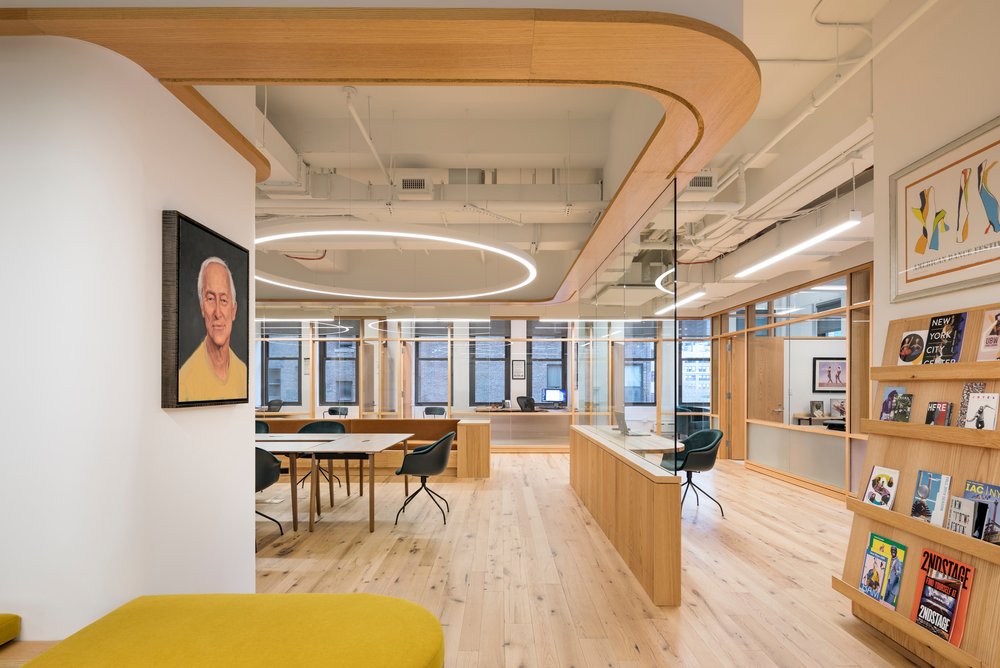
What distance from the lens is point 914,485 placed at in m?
3.20

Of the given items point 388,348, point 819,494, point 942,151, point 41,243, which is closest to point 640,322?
point 942,151

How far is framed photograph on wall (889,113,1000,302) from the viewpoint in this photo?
9.44 ft

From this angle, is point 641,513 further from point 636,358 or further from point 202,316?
point 202,316

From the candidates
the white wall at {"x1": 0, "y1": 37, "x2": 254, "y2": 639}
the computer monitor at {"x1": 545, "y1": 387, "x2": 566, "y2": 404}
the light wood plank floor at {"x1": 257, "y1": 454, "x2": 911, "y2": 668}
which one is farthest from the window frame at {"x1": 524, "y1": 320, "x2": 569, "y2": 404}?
the white wall at {"x1": 0, "y1": 37, "x2": 254, "y2": 639}

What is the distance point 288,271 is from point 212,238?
8.64m

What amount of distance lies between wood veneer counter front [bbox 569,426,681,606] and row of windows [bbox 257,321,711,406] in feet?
23.2

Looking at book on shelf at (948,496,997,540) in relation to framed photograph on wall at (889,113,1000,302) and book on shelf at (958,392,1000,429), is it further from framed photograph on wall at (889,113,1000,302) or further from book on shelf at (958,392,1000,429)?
framed photograph on wall at (889,113,1000,302)

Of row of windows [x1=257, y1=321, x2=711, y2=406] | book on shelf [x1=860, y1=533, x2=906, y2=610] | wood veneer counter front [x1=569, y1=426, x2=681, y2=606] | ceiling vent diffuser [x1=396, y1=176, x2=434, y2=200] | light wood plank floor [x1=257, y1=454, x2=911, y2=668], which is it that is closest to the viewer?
book on shelf [x1=860, y1=533, x2=906, y2=610]

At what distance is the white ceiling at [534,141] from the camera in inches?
161

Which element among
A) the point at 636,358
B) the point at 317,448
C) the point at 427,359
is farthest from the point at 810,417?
the point at 427,359

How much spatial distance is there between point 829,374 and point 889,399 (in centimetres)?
570

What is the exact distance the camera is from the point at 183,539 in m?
2.60

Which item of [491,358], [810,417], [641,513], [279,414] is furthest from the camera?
[491,358]

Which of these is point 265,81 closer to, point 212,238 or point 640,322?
point 212,238
